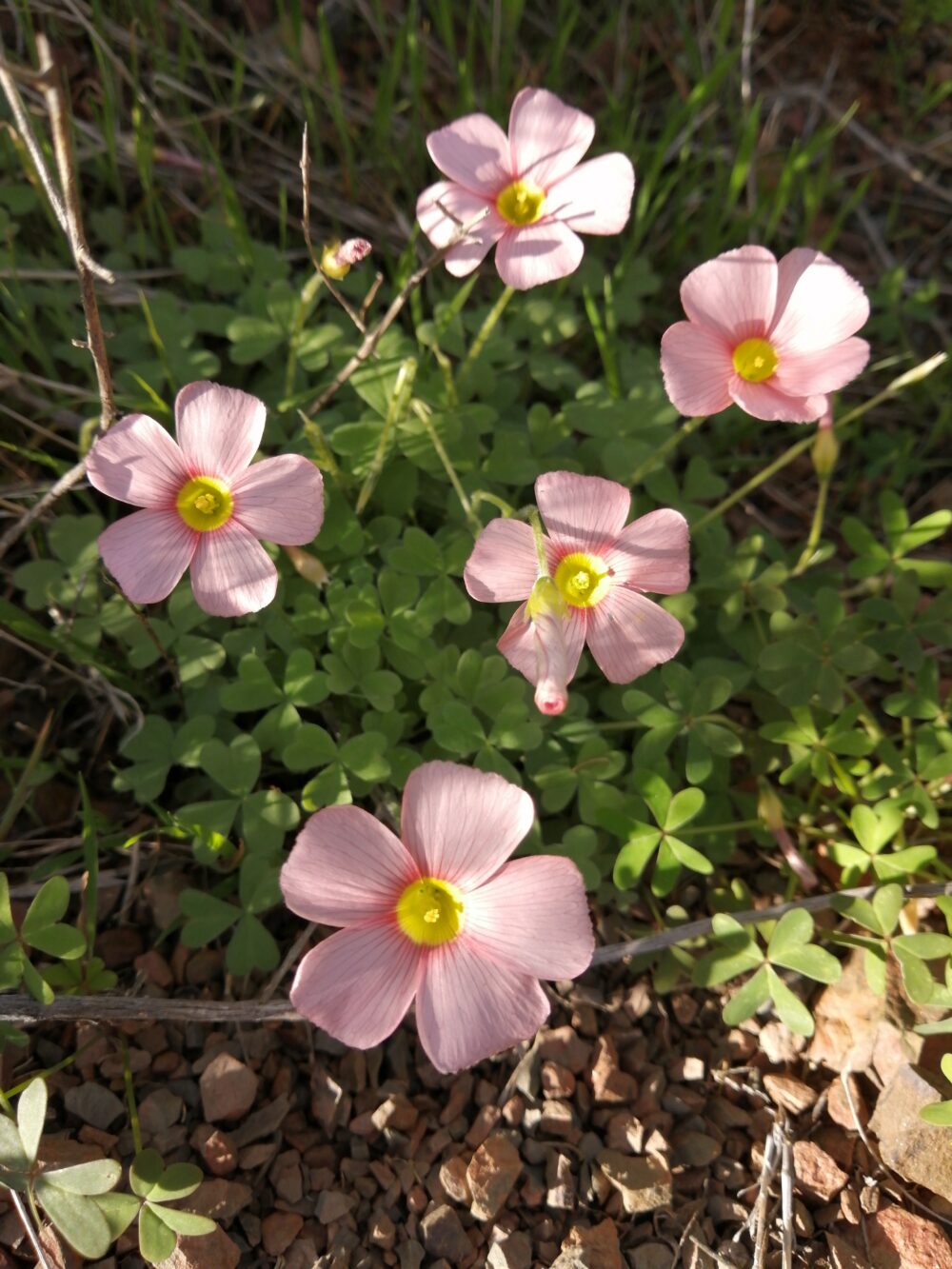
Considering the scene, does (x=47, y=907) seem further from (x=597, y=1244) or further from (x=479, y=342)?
(x=479, y=342)

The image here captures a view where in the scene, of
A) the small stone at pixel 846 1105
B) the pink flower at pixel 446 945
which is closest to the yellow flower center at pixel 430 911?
the pink flower at pixel 446 945

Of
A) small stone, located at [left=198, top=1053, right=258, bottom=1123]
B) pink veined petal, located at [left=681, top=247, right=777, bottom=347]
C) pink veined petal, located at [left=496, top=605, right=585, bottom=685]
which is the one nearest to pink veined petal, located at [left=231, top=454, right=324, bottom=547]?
pink veined petal, located at [left=496, top=605, right=585, bottom=685]

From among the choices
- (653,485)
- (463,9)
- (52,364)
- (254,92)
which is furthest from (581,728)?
(463,9)

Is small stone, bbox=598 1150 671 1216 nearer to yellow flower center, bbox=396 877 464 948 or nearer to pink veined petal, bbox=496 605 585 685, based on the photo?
yellow flower center, bbox=396 877 464 948

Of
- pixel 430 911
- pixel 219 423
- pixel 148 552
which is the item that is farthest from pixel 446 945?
pixel 219 423

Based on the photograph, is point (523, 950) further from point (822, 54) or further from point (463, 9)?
point (822, 54)
